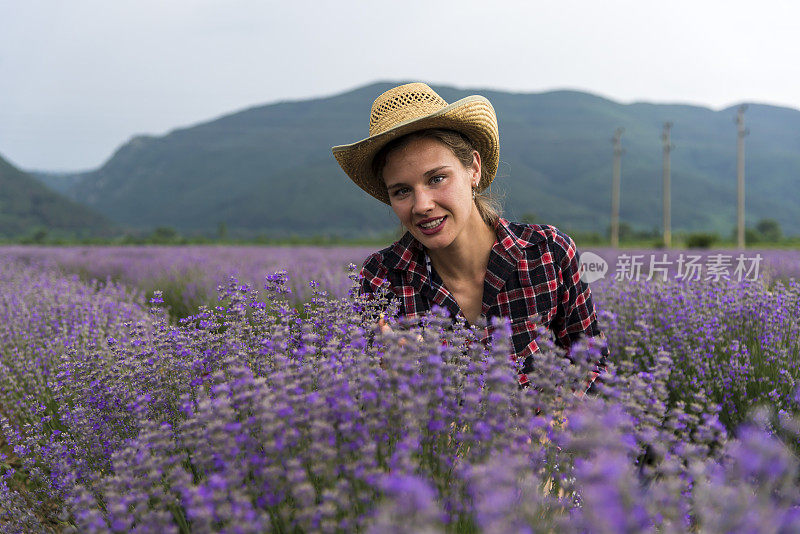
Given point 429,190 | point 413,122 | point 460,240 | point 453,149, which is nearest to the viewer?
point 413,122

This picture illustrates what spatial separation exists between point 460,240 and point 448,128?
49 centimetres

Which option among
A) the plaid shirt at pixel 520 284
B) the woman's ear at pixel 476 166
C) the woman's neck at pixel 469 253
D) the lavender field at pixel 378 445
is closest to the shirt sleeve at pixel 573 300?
the plaid shirt at pixel 520 284

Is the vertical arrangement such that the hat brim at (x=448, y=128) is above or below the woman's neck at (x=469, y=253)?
above

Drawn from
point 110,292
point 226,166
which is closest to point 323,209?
point 226,166

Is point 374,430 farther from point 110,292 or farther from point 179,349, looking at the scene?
point 110,292

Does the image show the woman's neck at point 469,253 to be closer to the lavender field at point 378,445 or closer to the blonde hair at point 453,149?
the blonde hair at point 453,149

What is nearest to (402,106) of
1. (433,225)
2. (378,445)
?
(433,225)

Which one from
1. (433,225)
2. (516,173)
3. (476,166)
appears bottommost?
(433,225)

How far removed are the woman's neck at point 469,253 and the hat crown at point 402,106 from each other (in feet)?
1.74

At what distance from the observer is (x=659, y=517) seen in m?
1.07

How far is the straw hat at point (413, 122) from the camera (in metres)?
2.14

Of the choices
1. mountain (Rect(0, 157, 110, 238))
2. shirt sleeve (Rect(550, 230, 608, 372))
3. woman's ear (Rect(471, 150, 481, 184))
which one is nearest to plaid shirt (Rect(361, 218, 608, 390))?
shirt sleeve (Rect(550, 230, 608, 372))

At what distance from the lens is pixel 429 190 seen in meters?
2.14

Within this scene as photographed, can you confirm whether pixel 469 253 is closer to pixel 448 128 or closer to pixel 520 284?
pixel 520 284
